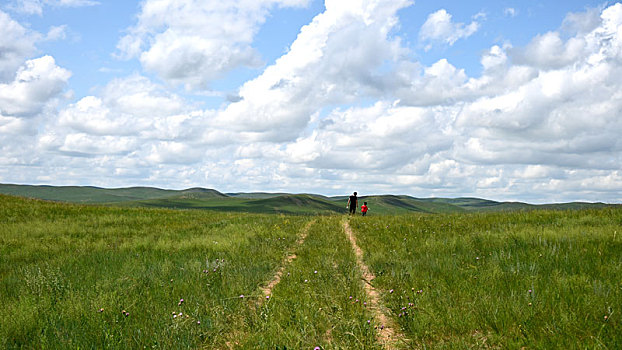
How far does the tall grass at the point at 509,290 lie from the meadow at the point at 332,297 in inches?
1.0

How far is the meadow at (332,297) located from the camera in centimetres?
505

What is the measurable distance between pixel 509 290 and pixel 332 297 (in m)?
3.12

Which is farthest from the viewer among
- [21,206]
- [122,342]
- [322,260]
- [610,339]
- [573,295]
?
[21,206]

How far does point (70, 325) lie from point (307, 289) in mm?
4138

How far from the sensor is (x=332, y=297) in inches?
263

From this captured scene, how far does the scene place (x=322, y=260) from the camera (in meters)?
10.3

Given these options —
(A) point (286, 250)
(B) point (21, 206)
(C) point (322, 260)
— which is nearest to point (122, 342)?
(C) point (322, 260)

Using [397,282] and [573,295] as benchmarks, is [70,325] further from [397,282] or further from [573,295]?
[573,295]

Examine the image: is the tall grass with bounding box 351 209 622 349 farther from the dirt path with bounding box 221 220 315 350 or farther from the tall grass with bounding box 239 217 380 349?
the dirt path with bounding box 221 220 315 350

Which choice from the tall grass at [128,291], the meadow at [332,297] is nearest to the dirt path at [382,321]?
the meadow at [332,297]

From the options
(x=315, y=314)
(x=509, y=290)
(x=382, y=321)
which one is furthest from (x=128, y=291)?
(x=509, y=290)

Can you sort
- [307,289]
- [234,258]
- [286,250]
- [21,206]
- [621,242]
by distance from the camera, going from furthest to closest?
[21,206], [286,250], [234,258], [621,242], [307,289]

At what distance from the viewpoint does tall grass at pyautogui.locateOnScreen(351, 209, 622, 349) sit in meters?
4.74

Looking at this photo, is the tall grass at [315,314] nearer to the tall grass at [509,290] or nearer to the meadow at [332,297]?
the meadow at [332,297]
